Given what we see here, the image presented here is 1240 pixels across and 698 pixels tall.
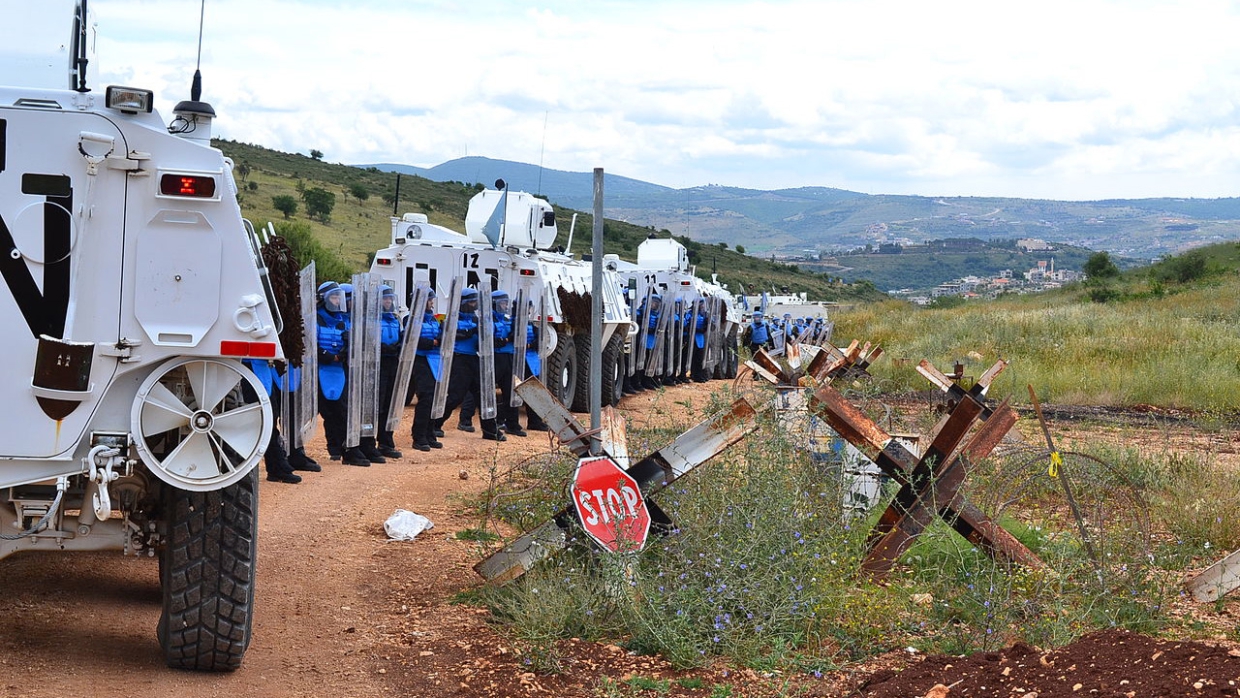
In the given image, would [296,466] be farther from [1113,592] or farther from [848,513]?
[1113,592]

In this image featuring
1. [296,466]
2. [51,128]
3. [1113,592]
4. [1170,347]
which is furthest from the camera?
[1170,347]

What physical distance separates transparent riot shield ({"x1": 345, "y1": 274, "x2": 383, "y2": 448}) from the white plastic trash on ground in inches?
110

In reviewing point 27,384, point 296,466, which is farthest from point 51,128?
point 296,466

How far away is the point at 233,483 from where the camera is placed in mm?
5516

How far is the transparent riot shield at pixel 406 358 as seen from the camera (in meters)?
13.0

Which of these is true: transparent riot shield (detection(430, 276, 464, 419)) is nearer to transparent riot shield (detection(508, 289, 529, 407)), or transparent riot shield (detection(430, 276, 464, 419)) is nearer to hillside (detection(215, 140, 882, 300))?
transparent riot shield (detection(508, 289, 529, 407))

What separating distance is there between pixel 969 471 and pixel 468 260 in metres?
11.1

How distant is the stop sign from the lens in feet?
21.1

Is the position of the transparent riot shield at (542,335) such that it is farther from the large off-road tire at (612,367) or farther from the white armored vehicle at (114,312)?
the white armored vehicle at (114,312)

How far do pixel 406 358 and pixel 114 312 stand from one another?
769cm

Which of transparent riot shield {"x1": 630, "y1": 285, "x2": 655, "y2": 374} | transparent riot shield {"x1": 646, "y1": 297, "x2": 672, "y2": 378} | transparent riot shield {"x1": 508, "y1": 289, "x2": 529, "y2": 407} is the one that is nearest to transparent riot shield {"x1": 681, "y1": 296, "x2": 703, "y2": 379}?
transparent riot shield {"x1": 646, "y1": 297, "x2": 672, "y2": 378}

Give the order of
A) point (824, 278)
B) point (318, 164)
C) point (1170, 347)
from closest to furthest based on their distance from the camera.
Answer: point (1170, 347) → point (318, 164) → point (824, 278)

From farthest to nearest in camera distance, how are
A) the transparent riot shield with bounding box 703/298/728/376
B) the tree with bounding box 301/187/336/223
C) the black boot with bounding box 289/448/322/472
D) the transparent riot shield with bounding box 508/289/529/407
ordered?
the tree with bounding box 301/187/336/223
the transparent riot shield with bounding box 703/298/728/376
the transparent riot shield with bounding box 508/289/529/407
the black boot with bounding box 289/448/322/472

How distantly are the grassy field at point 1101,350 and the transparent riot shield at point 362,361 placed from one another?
5.70 m
